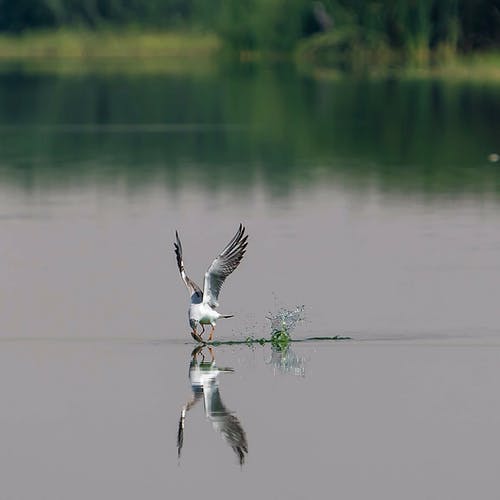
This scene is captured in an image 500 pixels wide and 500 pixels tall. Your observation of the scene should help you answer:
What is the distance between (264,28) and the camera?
265ft

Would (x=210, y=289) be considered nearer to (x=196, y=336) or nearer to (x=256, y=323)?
(x=196, y=336)

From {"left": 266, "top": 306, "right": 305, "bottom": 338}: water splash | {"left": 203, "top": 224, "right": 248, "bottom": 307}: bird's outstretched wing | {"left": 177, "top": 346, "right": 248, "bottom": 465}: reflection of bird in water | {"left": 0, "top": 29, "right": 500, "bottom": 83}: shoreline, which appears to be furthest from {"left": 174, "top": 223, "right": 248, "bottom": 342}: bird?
{"left": 0, "top": 29, "right": 500, "bottom": 83}: shoreline

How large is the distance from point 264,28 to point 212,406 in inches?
2682

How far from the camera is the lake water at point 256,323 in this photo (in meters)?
11.9

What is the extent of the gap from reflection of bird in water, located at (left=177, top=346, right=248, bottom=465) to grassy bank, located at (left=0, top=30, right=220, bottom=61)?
8131cm

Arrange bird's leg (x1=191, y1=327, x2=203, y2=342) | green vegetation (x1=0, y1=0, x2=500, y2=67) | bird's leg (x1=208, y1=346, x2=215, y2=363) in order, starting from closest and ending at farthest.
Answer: bird's leg (x1=208, y1=346, x2=215, y2=363)
bird's leg (x1=191, y1=327, x2=203, y2=342)
green vegetation (x1=0, y1=0, x2=500, y2=67)

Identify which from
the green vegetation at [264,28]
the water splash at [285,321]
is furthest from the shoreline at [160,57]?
the water splash at [285,321]

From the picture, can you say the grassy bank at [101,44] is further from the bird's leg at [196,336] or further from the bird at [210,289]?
the bird at [210,289]

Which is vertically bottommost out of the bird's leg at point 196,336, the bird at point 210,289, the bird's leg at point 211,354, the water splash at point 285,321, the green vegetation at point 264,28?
the bird's leg at point 211,354

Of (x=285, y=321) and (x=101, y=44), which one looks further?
(x=101, y=44)

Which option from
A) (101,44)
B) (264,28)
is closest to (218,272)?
(264,28)

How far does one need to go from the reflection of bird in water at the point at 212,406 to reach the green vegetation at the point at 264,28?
2045 inches

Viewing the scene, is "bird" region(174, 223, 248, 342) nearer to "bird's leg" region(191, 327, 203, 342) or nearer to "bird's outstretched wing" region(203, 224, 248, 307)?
"bird's outstretched wing" region(203, 224, 248, 307)

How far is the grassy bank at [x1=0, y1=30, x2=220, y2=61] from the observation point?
3858 inches
